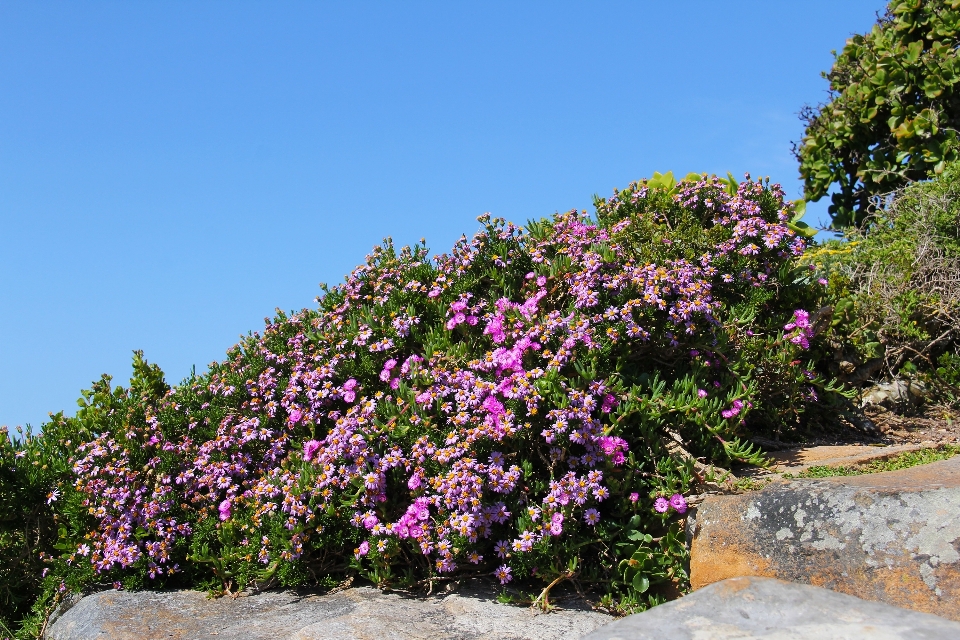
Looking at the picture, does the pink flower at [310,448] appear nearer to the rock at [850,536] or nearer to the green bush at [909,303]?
the rock at [850,536]

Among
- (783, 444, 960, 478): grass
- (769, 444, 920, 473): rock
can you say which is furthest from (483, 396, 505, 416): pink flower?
(769, 444, 920, 473): rock

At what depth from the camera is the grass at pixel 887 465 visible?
4.98 m

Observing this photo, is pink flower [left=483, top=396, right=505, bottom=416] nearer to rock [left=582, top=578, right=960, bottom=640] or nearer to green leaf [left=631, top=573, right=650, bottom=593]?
green leaf [left=631, top=573, right=650, bottom=593]

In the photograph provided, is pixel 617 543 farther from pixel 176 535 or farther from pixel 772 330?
pixel 176 535

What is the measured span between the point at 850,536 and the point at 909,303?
169 inches

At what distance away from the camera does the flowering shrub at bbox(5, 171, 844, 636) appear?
15.2 feet

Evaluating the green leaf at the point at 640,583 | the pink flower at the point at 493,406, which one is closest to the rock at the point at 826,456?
the green leaf at the point at 640,583

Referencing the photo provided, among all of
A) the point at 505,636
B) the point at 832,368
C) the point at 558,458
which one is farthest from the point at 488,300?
the point at 832,368

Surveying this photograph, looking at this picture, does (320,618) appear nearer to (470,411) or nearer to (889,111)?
(470,411)

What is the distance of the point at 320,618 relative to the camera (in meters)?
4.51

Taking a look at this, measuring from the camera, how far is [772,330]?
6.18m

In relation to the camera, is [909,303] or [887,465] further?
[909,303]

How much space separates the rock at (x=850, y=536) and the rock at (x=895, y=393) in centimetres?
295

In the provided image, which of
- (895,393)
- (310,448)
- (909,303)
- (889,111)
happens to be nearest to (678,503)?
(310,448)
